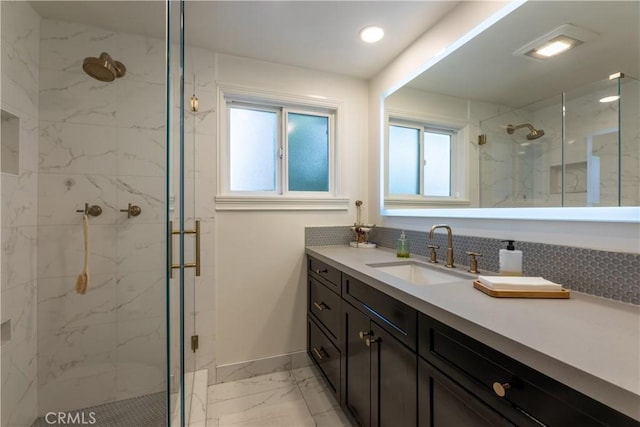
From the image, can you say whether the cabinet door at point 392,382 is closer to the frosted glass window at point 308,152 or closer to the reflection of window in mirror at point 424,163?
the reflection of window in mirror at point 424,163

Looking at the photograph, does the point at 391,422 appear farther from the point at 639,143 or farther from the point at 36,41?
the point at 36,41

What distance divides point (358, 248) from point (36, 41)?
2.14 meters

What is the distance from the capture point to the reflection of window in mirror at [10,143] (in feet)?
3.74

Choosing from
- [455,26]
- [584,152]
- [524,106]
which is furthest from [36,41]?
[584,152]

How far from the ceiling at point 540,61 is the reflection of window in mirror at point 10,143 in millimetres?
2193

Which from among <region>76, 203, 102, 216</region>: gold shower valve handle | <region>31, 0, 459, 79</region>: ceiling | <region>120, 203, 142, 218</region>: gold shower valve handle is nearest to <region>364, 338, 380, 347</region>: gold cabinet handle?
<region>120, 203, 142, 218</region>: gold shower valve handle

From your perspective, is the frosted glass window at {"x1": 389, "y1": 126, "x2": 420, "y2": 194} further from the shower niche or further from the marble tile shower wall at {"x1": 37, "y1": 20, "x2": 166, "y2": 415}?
the marble tile shower wall at {"x1": 37, "y1": 20, "x2": 166, "y2": 415}

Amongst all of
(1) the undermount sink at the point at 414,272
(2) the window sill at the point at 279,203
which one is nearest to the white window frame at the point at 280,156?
(2) the window sill at the point at 279,203

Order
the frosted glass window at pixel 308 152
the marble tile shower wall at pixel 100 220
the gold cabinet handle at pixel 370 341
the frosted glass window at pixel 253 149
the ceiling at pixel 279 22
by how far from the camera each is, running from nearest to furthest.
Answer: the gold cabinet handle at pixel 370 341
the marble tile shower wall at pixel 100 220
the ceiling at pixel 279 22
the frosted glass window at pixel 253 149
the frosted glass window at pixel 308 152

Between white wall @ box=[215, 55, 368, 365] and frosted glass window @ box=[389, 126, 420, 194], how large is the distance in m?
0.39

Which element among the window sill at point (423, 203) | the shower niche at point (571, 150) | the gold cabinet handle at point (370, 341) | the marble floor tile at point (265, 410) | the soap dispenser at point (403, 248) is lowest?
the marble floor tile at point (265, 410)

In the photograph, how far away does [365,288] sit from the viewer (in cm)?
128

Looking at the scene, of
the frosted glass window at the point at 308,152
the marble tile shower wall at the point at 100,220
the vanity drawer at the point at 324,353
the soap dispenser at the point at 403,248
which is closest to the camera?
the marble tile shower wall at the point at 100,220

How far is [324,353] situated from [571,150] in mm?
1684
